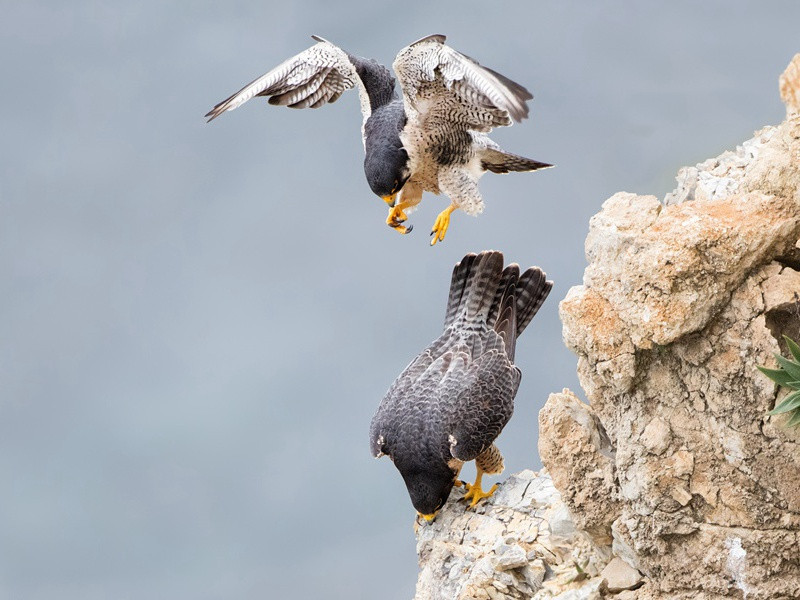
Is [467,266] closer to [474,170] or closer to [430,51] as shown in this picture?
[474,170]

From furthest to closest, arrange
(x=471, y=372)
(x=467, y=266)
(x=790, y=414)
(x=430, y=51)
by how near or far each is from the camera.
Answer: (x=467, y=266) < (x=471, y=372) < (x=430, y=51) < (x=790, y=414)

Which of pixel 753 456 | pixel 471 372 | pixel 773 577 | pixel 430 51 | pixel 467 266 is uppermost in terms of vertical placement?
pixel 430 51

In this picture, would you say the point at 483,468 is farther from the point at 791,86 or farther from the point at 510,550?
the point at 791,86

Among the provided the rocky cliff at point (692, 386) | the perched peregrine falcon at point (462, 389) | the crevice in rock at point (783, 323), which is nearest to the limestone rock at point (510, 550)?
the perched peregrine falcon at point (462, 389)

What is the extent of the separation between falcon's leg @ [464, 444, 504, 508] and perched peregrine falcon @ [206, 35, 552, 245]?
6.27 ft

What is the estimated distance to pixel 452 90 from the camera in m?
8.92

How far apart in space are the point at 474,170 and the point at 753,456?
349 cm

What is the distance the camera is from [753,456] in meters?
7.74

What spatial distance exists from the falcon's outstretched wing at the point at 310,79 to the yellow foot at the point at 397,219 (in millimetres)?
982

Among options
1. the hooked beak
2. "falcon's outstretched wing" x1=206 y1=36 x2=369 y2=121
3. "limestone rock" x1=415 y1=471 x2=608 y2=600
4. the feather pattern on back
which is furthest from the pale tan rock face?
"falcon's outstretched wing" x1=206 y1=36 x2=369 y2=121

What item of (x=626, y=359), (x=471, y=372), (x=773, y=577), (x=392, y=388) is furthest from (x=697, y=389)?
(x=392, y=388)

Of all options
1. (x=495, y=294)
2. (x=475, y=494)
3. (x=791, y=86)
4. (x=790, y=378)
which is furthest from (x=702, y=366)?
(x=475, y=494)

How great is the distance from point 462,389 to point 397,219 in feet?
5.15

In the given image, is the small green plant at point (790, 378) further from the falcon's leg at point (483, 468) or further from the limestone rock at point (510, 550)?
the falcon's leg at point (483, 468)
